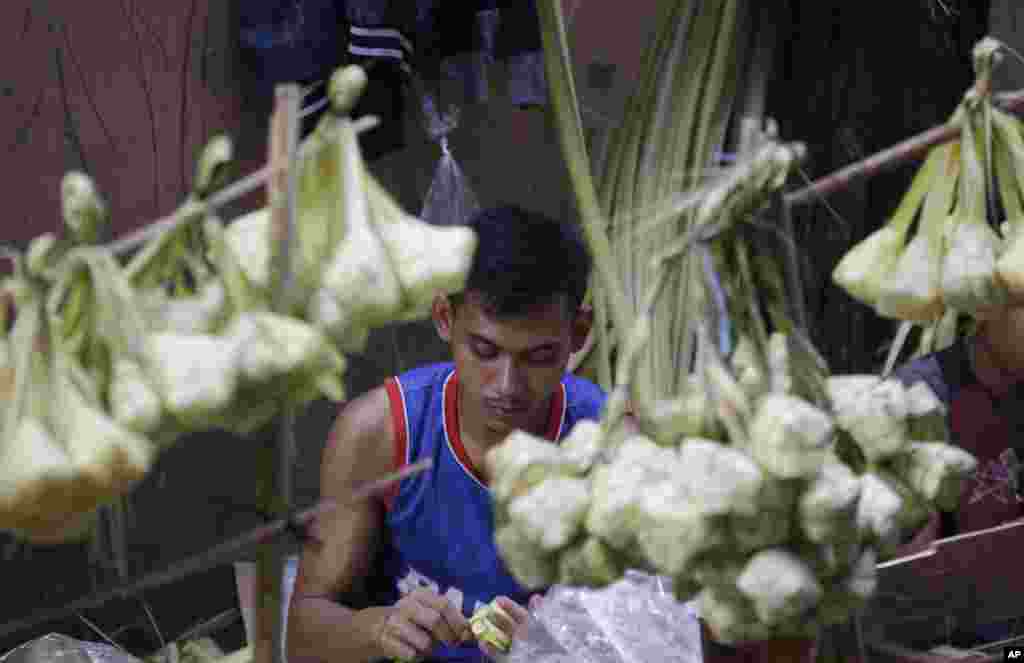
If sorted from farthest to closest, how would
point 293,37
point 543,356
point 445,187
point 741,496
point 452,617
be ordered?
point 445,187
point 293,37
point 543,356
point 452,617
point 741,496

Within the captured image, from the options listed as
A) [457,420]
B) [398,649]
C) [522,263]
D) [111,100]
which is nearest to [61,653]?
[398,649]

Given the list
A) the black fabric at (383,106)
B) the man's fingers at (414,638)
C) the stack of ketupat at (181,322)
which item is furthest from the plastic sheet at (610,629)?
the black fabric at (383,106)

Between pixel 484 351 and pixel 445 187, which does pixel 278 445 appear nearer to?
pixel 484 351

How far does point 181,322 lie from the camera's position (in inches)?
37.3

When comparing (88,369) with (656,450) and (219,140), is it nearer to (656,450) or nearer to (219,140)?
(219,140)

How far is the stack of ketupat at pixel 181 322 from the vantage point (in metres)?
0.90

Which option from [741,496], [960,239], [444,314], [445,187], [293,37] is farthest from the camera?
[445,187]

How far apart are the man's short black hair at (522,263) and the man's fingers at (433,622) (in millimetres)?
399

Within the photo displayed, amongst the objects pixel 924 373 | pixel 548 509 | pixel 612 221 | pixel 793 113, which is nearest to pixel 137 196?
pixel 612 221

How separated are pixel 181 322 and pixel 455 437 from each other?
121 centimetres

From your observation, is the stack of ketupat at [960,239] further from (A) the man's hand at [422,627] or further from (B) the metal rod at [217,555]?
(A) the man's hand at [422,627]

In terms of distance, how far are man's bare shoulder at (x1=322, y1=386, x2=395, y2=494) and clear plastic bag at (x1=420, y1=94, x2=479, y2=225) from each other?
0.70 m

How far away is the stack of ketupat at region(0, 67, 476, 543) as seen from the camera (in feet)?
2.94

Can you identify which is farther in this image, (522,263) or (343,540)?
(343,540)
